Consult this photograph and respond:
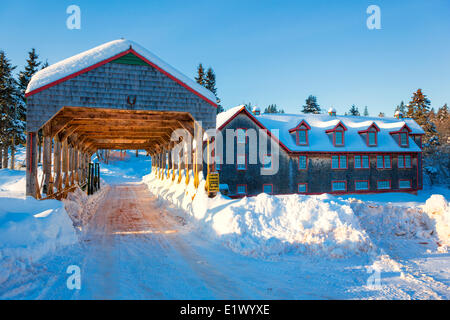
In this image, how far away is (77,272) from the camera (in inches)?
248

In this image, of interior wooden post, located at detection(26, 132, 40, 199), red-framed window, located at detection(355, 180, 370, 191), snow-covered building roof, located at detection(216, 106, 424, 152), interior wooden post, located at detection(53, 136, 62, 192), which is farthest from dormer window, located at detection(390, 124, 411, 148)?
interior wooden post, located at detection(26, 132, 40, 199)

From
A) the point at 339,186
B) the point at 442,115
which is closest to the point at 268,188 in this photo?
the point at 339,186

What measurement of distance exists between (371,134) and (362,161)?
3.24 meters

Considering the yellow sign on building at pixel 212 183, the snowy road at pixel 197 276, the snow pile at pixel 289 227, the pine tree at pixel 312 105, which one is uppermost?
the pine tree at pixel 312 105

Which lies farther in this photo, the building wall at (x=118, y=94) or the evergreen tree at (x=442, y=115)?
the evergreen tree at (x=442, y=115)

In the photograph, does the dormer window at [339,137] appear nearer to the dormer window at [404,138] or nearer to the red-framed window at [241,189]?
the dormer window at [404,138]

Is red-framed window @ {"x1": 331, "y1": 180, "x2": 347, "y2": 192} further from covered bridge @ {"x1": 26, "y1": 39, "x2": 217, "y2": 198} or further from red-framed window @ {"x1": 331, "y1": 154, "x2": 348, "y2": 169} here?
covered bridge @ {"x1": 26, "y1": 39, "x2": 217, "y2": 198}

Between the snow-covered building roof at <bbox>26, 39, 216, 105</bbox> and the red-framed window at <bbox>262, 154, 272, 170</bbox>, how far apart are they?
12.0 meters

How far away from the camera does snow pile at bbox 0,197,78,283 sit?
599cm

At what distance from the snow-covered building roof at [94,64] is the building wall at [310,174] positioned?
33.5ft

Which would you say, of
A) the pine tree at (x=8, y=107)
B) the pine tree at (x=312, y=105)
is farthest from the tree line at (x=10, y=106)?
the pine tree at (x=312, y=105)

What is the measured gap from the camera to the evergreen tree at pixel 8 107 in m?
33.2
